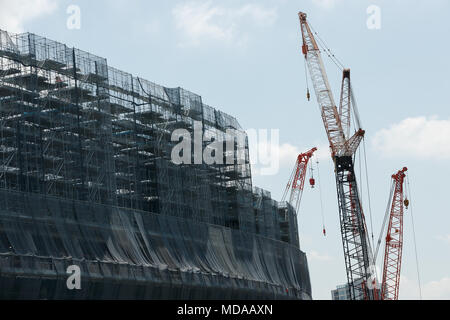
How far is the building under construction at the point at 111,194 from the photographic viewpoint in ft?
272

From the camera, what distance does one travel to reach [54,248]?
8319 centimetres

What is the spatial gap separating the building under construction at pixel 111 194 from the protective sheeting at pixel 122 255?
→ 137 millimetres

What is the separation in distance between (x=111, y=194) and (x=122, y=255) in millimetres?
7012

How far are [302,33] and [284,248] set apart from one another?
1496 inches

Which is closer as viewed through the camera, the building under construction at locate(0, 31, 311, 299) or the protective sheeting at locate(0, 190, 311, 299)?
the protective sheeting at locate(0, 190, 311, 299)

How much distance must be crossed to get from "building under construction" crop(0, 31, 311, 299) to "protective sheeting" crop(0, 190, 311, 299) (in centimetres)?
14

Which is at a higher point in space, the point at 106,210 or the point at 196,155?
the point at 196,155

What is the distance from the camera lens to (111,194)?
3762 inches

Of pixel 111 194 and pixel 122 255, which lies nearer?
pixel 122 255

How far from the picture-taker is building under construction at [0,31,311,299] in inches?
3263

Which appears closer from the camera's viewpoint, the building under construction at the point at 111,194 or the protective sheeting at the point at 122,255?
the protective sheeting at the point at 122,255

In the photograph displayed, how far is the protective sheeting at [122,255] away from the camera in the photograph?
260ft
